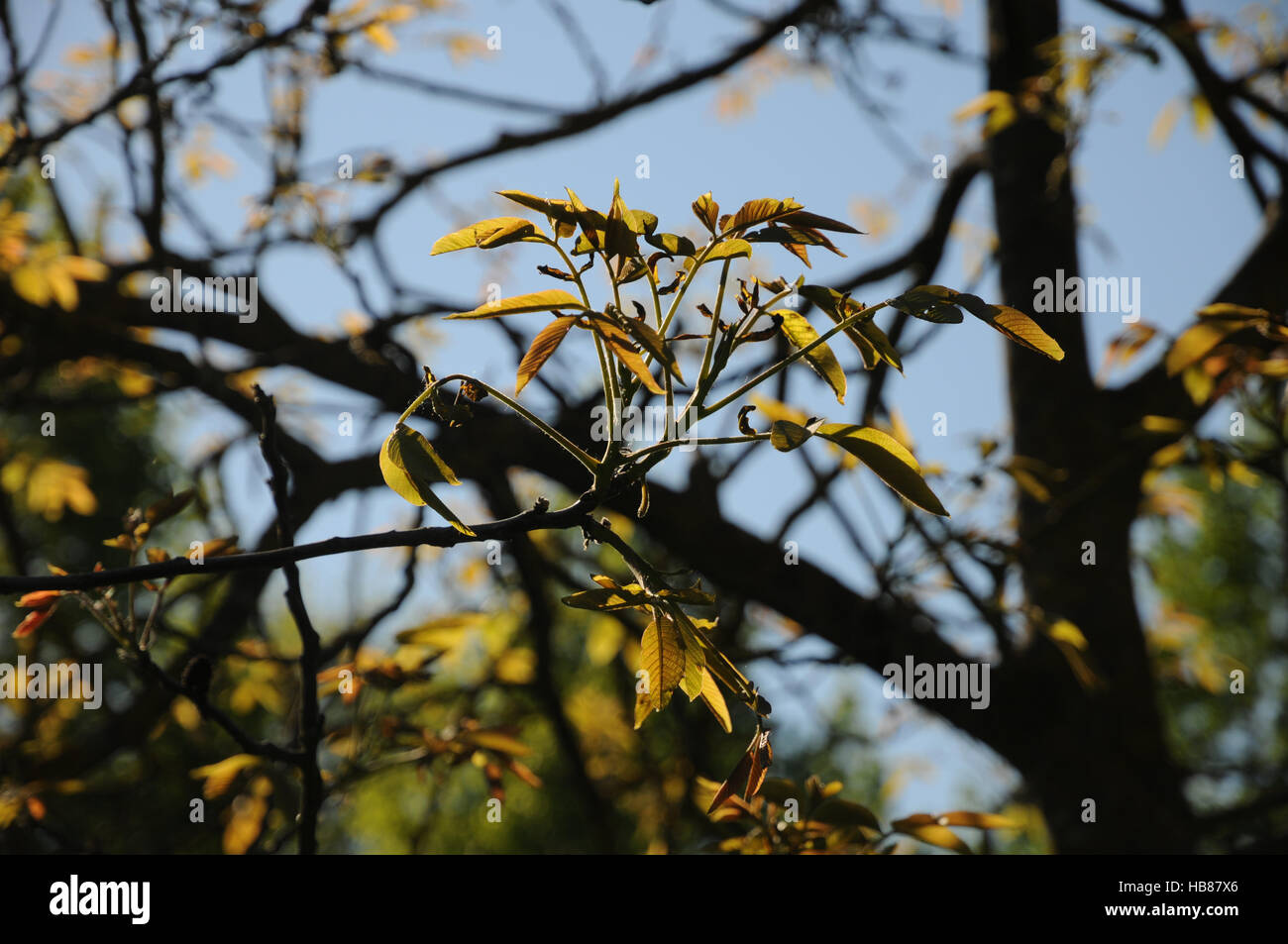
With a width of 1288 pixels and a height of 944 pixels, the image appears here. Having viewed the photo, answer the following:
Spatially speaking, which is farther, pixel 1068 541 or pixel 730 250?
pixel 1068 541

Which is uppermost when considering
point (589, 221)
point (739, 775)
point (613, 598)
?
point (589, 221)

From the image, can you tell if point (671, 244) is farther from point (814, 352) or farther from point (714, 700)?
point (714, 700)

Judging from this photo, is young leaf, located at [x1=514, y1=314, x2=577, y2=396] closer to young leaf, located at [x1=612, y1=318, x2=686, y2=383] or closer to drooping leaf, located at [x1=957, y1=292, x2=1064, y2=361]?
young leaf, located at [x1=612, y1=318, x2=686, y2=383]

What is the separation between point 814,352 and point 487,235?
27 centimetres

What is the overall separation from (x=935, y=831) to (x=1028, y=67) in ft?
6.38

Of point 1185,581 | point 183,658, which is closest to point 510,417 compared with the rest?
point 183,658

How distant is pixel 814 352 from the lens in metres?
0.73

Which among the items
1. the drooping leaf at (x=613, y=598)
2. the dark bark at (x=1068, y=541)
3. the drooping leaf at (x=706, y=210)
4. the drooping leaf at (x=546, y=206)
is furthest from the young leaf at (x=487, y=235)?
the dark bark at (x=1068, y=541)

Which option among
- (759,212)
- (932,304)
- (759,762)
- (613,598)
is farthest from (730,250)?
(759,762)

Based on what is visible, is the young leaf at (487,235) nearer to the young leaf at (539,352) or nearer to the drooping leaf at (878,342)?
the young leaf at (539,352)

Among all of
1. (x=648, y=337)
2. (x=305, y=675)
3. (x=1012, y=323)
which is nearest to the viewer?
(x=648, y=337)

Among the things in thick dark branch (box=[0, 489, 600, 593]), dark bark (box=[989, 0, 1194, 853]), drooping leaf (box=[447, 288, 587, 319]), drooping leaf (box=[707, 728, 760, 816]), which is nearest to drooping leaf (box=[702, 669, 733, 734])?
drooping leaf (box=[707, 728, 760, 816])

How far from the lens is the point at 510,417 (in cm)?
161

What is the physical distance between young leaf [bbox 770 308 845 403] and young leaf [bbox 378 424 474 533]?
11.3 inches
